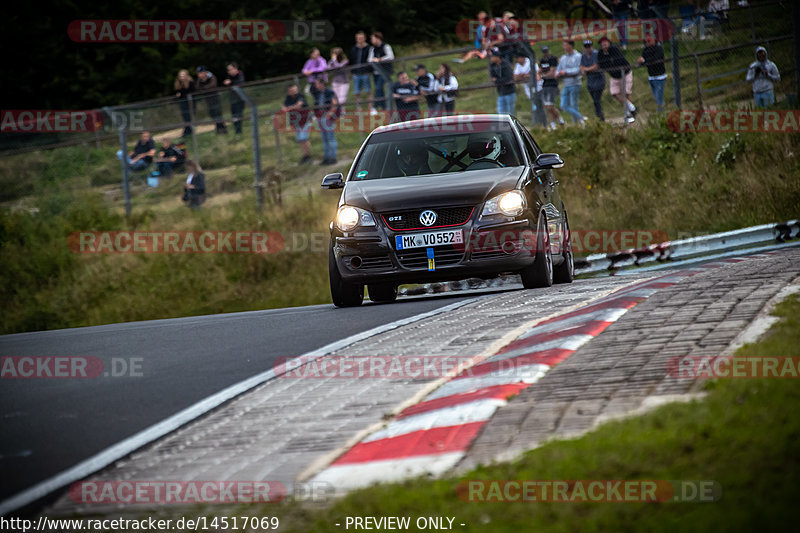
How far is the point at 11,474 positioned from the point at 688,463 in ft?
9.88

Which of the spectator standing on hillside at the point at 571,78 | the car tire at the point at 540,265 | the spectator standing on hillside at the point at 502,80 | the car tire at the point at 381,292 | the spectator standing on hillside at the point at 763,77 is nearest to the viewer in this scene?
the car tire at the point at 540,265

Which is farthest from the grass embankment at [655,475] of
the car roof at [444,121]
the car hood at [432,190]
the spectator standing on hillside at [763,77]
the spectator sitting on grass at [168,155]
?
the spectator sitting on grass at [168,155]

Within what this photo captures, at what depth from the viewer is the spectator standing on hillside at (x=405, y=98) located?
21375 mm

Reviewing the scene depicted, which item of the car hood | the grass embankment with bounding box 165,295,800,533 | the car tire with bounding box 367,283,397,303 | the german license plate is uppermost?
the car hood

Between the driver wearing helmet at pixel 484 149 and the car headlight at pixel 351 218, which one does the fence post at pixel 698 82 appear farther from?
the car headlight at pixel 351 218

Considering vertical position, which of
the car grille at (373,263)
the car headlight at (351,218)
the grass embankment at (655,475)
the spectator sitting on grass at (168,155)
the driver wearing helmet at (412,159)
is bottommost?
the grass embankment at (655,475)

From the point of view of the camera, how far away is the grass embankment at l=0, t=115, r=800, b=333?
18359mm

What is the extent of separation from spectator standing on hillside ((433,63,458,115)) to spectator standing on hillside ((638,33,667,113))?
3.44 metres

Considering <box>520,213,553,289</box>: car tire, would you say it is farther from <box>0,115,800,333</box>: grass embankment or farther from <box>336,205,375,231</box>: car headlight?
<box>0,115,800,333</box>: grass embankment

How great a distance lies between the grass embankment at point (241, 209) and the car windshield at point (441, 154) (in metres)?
6.25

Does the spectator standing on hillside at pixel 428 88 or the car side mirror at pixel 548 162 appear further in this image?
the spectator standing on hillside at pixel 428 88

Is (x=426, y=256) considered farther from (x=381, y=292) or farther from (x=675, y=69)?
(x=675, y=69)

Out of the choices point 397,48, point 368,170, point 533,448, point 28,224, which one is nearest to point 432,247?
point 368,170

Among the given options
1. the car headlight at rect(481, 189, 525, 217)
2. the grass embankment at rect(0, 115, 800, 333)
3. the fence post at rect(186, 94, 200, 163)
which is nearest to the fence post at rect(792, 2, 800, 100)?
the grass embankment at rect(0, 115, 800, 333)
